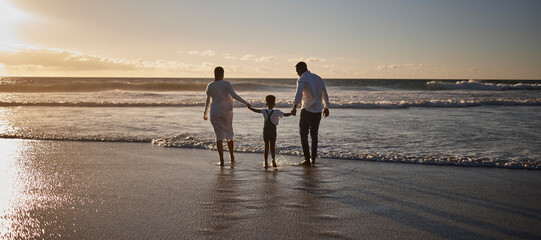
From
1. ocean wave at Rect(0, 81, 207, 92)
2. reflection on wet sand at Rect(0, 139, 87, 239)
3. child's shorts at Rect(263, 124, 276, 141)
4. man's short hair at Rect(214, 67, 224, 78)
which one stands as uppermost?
man's short hair at Rect(214, 67, 224, 78)

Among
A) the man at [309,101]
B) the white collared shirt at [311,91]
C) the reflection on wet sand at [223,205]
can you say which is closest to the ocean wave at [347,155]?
the man at [309,101]

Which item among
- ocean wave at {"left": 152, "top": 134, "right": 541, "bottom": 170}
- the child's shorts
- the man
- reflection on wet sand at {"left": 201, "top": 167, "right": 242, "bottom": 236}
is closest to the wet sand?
reflection on wet sand at {"left": 201, "top": 167, "right": 242, "bottom": 236}

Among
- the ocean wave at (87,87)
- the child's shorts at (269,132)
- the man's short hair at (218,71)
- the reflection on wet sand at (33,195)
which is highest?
the man's short hair at (218,71)

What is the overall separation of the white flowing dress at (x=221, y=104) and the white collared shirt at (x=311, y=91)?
1.01 meters

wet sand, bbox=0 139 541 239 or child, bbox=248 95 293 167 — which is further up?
child, bbox=248 95 293 167

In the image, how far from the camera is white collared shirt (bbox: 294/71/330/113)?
269 inches

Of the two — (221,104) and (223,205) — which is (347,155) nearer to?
(221,104)

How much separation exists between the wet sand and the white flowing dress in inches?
24.6

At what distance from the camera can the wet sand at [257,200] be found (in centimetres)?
353

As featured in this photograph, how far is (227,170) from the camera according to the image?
6.38m

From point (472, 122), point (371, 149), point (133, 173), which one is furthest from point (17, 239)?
point (472, 122)

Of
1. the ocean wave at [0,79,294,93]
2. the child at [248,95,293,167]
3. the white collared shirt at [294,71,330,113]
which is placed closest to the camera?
the child at [248,95,293,167]

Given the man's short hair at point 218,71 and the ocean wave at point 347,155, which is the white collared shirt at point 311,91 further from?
the man's short hair at point 218,71

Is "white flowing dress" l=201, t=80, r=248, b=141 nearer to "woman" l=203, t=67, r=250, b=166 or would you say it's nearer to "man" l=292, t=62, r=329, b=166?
"woman" l=203, t=67, r=250, b=166
